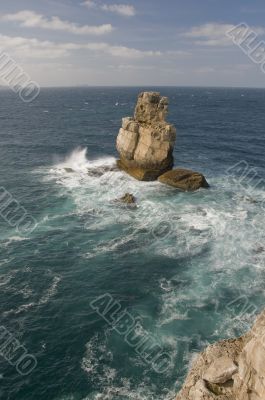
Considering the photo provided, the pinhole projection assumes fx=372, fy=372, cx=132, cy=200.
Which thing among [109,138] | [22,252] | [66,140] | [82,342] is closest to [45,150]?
[66,140]

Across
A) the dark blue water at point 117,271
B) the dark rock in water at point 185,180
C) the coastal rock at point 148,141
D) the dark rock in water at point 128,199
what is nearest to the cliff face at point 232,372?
the dark blue water at point 117,271

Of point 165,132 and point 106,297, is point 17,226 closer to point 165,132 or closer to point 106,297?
point 106,297

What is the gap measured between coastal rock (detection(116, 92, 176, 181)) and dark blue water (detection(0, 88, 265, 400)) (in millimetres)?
3298

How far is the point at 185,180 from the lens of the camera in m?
65.5

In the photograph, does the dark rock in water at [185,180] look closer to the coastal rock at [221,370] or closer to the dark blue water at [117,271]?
the dark blue water at [117,271]

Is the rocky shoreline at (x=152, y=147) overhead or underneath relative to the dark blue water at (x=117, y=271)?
overhead

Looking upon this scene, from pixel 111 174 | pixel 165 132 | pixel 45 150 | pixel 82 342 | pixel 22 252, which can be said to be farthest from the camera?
pixel 45 150

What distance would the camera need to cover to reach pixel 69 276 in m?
41.2

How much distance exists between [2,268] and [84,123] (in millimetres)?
107029

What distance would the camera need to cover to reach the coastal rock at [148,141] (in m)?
66.6

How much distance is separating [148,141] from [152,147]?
1380 millimetres

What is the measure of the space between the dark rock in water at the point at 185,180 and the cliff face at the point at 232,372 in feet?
159

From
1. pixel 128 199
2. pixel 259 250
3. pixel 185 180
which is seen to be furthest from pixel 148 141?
pixel 259 250

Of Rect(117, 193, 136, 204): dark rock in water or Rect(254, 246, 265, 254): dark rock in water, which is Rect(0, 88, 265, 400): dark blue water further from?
Rect(117, 193, 136, 204): dark rock in water
